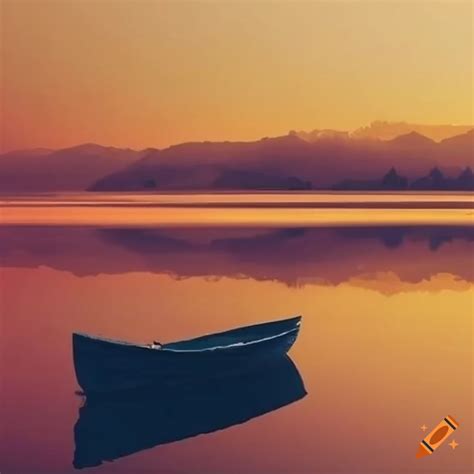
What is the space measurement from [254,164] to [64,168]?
47 centimetres

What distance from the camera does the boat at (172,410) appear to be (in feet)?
4.31

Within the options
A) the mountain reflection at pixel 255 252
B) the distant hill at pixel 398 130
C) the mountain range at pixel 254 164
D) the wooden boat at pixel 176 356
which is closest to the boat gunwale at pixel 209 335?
the wooden boat at pixel 176 356

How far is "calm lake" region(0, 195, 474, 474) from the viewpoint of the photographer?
1319 millimetres

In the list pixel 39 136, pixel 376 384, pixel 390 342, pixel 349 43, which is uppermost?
pixel 349 43

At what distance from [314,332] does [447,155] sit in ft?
1.84

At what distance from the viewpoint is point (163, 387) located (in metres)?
1.31

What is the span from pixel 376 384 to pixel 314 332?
0.69ft

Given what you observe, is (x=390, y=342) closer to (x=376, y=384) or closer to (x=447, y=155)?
(x=376, y=384)

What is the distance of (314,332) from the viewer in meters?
1.33

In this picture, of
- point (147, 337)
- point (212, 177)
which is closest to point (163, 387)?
point (147, 337)

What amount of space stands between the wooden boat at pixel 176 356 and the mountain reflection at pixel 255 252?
14cm

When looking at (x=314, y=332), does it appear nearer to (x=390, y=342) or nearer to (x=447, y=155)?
(x=390, y=342)

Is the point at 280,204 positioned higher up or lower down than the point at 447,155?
lower down

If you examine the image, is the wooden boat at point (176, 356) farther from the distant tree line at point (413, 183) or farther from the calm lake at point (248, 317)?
the distant tree line at point (413, 183)
